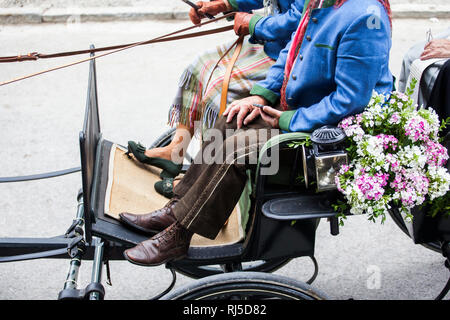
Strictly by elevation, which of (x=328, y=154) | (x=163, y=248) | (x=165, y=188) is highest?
(x=328, y=154)

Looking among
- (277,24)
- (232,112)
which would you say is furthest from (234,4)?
(232,112)

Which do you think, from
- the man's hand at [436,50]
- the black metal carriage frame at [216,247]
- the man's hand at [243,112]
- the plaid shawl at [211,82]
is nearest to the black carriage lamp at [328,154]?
the black metal carriage frame at [216,247]

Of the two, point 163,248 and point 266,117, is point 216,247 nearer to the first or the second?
point 163,248

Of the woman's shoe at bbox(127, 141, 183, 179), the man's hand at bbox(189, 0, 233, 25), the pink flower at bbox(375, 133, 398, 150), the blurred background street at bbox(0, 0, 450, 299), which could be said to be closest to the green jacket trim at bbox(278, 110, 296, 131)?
the pink flower at bbox(375, 133, 398, 150)

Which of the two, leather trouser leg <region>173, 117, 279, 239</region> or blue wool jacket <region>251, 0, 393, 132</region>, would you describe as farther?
leather trouser leg <region>173, 117, 279, 239</region>

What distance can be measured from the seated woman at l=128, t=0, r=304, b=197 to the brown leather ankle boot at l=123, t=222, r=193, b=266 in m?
0.42

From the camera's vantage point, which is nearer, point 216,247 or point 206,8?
point 216,247

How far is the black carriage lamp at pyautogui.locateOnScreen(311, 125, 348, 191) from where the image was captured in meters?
1.92

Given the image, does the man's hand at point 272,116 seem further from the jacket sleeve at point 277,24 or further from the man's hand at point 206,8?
the man's hand at point 206,8

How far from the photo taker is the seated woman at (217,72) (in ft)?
8.43

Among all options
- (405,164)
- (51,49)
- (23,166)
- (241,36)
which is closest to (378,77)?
(405,164)

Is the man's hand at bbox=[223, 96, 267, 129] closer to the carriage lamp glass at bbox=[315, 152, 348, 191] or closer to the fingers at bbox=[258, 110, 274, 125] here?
the fingers at bbox=[258, 110, 274, 125]

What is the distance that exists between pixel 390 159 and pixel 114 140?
2.70m

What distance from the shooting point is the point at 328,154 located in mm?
1930
